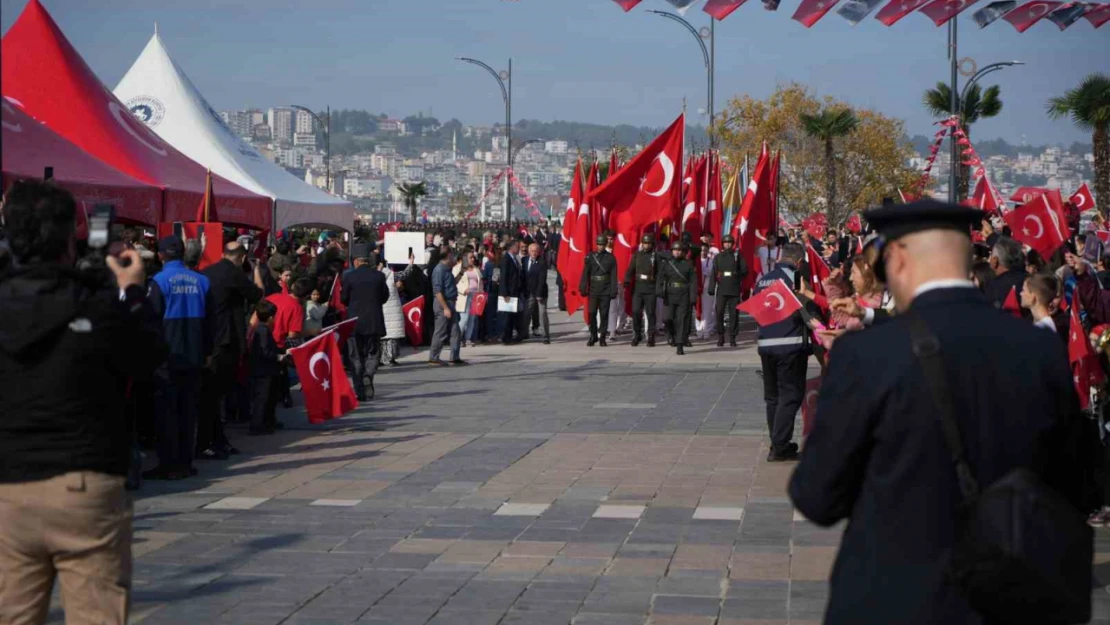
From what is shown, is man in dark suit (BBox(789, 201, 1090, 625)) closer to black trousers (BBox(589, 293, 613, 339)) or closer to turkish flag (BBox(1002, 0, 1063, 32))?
turkish flag (BBox(1002, 0, 1063, 32))

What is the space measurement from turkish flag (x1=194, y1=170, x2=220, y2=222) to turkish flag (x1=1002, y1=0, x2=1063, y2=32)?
8180 mm

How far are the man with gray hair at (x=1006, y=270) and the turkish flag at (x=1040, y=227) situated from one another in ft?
11.6

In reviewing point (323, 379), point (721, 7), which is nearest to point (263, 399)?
point (323, 379)

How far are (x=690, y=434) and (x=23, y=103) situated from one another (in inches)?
347

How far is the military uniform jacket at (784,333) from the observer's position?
37.9 ft

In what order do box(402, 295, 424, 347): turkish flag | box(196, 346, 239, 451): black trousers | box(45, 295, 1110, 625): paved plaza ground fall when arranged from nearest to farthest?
box(45, 295, 1110, 625): paved plaza ground
box(196, 346, 239, 451): black trousers
box(402, 295, 424, 347): turkish flag

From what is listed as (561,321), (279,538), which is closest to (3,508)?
(279,538)

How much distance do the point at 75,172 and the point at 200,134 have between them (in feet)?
27.4

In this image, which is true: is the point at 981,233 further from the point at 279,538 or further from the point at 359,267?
the point at 279,538

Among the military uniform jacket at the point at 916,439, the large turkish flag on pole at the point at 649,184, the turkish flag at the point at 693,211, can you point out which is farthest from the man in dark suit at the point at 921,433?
the turkish flag at the point at 693,211

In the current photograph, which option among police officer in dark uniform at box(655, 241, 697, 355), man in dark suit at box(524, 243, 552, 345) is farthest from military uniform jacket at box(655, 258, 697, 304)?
man in dark suit at box(524, 243, 552, 345)

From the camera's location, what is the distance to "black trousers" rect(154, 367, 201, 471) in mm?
10914

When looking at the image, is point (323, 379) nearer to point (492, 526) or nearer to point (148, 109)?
point (492, 526)

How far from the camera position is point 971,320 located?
324 centimetres
